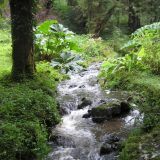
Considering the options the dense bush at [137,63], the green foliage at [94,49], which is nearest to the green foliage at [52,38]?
the green foliage at [94,49]

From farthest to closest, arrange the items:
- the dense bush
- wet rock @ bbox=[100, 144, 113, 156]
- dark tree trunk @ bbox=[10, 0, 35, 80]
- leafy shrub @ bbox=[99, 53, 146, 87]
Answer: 1. leafy shrub @ bbox=[99, 53, 146, 87]
2. the dense bush
3. dark tree trunk @ bbox=[10, 0, 35, 80]
4. wet rock @ bbox=[100, 144, 113, 156]

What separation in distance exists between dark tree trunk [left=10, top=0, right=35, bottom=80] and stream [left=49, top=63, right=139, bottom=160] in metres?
1.58

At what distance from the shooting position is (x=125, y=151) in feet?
23.8

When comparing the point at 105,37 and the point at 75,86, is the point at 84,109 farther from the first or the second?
the point at 105,37

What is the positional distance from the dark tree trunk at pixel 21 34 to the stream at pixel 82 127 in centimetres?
158

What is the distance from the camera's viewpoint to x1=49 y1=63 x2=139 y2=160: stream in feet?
27.1

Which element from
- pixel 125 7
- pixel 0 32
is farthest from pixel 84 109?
pixel 125 7

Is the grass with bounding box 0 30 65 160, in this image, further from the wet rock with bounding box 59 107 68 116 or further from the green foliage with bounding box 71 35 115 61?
the green foliage with bounding box 71 35 115 61

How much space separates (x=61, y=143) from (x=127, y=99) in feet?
10.1

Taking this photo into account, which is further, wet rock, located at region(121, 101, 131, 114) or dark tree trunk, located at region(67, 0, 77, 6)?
dark tree trunk, located at region(67, 0, 77, 6)

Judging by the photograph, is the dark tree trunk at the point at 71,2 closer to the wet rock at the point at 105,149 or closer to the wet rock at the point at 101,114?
the wet rock at the point at 101,114

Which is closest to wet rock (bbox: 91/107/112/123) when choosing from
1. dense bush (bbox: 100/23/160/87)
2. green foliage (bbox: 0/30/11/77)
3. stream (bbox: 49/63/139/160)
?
stream (bbox: 49/63/139/160)

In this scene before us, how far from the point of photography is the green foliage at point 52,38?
16031 mm

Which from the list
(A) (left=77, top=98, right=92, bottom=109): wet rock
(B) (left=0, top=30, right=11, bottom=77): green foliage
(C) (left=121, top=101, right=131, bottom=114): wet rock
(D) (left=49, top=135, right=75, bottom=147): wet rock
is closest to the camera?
(D) (left=49, top=135, right=75, bottom=147): wet rock
